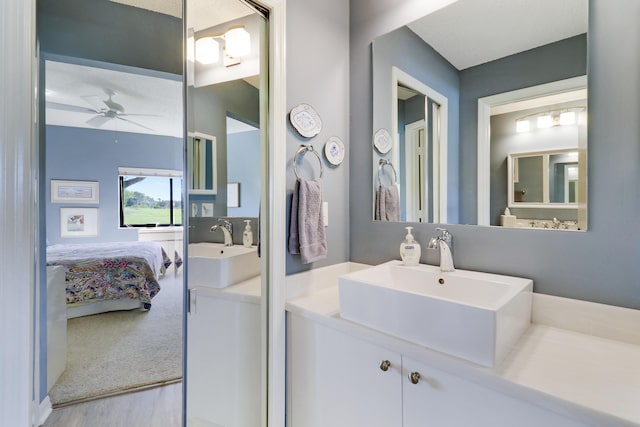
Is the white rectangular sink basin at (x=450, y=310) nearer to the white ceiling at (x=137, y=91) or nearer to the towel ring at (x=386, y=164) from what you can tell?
the towel ring at (x=386, y=164)

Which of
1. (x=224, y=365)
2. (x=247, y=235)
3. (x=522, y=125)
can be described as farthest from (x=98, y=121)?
(x=522, y=125)

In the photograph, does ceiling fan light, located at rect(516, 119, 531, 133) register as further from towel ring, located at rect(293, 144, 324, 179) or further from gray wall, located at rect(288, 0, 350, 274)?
towel ring, located at rect(293, 144, 324, 179)

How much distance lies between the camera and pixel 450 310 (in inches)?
33.7

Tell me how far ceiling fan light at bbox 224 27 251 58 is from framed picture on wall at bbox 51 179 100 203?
804mm

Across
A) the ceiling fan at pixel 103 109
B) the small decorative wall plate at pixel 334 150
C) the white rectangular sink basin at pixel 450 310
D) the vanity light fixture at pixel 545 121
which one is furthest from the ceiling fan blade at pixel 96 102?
the vanity light fixture at pixel 545 121

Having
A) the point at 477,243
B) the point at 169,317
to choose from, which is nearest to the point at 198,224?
the point at 169,317

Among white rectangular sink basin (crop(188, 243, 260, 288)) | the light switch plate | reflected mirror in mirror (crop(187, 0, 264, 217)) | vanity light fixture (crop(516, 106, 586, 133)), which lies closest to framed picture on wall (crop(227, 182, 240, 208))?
reflected mirror in mirror (crop(187, 0, 264, 217))

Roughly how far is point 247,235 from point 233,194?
8.0 inches

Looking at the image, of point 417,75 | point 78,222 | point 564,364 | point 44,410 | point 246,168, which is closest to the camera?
point 564,364

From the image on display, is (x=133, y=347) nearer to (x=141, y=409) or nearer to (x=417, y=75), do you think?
(x=141, y=409)

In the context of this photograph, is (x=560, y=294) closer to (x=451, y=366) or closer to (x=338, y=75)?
(x=451, y=366)

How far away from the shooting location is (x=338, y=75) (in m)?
1.63

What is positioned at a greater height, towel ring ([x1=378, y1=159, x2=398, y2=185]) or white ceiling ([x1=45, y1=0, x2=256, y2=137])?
white ceiling ([x1=45, y1=0, x2=256, y2=137])

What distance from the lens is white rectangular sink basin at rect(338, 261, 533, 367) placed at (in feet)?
2.67
